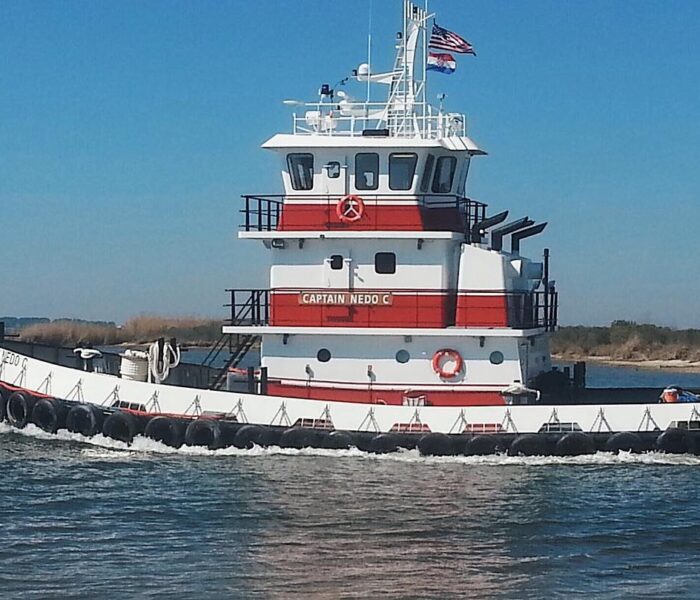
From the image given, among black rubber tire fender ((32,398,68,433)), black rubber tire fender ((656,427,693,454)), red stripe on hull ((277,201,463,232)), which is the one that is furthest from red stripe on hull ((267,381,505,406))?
black rubber tire fender ((32,398,68,433))

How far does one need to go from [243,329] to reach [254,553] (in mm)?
7535

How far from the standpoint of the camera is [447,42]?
22.4 m

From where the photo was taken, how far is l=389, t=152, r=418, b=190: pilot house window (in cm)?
2161

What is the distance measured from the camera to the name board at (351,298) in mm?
21594

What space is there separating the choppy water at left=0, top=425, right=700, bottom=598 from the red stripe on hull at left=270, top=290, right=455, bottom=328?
2.43 m

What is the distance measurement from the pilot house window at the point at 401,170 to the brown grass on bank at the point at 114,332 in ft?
98.4

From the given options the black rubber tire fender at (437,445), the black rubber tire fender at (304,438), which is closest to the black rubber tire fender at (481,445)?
the black rubber tire fender at (437,445)

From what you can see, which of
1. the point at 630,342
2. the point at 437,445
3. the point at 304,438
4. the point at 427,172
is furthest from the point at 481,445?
the point at 630,342

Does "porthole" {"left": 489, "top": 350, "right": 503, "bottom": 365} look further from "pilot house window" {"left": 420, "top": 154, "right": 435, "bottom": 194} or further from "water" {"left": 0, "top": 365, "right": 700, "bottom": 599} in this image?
"pilot house window" {"left": 420, "top": 154, "right": 435, "bottom": 194}

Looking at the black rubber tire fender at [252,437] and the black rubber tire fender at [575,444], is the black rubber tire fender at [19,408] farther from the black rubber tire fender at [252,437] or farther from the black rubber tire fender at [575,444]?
the black rubber tire fender at [575,444]

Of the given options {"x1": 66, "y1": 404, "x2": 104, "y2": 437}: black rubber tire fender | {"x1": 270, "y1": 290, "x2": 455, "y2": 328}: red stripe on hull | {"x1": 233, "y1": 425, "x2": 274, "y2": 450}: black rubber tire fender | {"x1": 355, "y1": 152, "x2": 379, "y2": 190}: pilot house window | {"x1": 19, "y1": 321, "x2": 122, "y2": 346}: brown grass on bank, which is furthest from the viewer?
{"x1": 19, "y1": 321, "x2": 122, "y2": 346}: brown grass on bank

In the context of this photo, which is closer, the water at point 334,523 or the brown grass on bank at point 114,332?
the water at point 334,523

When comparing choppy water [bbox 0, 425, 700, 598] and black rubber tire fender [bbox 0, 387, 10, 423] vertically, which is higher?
black rubber tire fender [bbox 0, 387, 10, 423]

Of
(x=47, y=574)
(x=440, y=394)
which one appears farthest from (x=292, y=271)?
(x=47, y=574)
